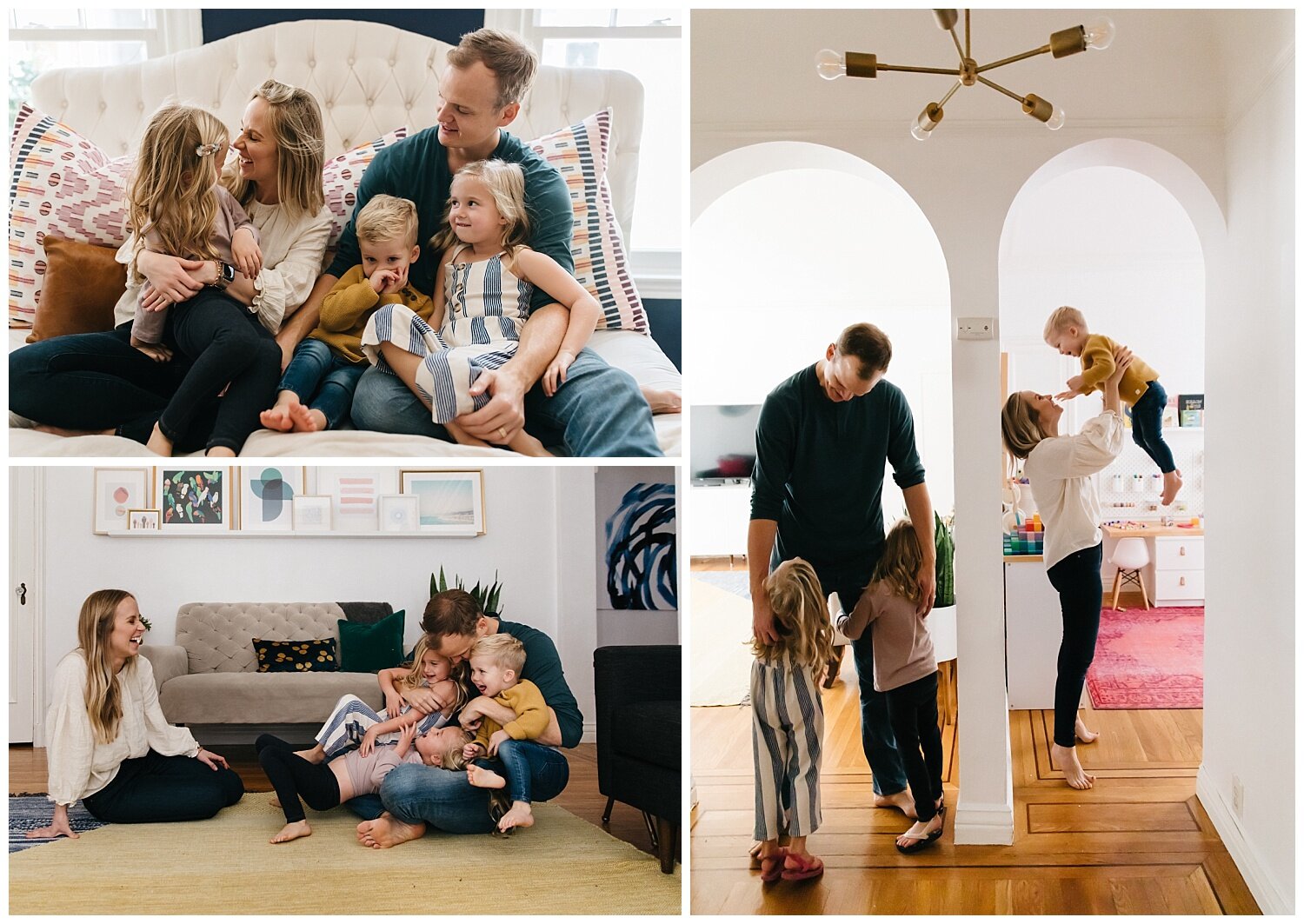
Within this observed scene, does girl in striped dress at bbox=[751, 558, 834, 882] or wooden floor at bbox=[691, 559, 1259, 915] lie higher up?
girl in striped dress at bbox=[751, 558, 834, 882]

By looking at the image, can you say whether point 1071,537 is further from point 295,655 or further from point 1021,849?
point 295,655

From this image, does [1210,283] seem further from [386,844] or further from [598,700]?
[386,844]

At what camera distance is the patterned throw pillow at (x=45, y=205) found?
6.54 ft

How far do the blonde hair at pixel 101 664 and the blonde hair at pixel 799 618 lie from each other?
1.83 m

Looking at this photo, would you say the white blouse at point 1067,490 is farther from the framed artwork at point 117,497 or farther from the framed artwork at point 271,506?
the framed artwork at point 117,497

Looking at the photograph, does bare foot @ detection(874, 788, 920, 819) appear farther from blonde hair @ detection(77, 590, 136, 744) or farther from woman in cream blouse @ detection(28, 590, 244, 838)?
blonde hair @ detection(77, 590, 136, 744)

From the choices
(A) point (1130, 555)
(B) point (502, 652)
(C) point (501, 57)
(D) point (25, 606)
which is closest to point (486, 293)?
(C) point (501, 57)

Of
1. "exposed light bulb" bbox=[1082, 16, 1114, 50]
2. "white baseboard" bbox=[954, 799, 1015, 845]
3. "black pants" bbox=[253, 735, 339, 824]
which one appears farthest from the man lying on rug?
"exposed light bulb" bbox=[1082, 16, 1114, 50]

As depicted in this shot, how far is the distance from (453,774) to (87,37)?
7.69ft

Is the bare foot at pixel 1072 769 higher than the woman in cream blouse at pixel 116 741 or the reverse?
the reverse

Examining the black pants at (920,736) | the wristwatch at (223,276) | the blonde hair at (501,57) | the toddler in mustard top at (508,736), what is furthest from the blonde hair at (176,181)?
the black pants at (920,736)

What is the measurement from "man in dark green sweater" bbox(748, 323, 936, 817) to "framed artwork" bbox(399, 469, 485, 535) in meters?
1.54

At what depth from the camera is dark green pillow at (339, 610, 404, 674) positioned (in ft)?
13.1

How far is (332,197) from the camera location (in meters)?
2.07
